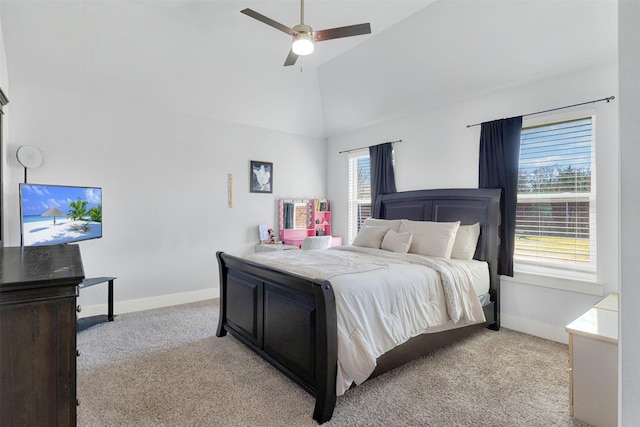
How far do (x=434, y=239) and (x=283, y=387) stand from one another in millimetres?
2099

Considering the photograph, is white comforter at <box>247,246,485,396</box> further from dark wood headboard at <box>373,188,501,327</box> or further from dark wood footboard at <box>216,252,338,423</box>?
dark wood headboard at <box>373,188,501,327</box>

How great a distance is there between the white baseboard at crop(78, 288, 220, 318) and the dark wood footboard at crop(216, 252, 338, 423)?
1.45 meters

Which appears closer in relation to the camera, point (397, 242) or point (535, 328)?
point (535, 328)

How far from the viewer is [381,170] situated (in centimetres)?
477

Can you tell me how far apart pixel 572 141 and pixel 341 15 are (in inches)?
103

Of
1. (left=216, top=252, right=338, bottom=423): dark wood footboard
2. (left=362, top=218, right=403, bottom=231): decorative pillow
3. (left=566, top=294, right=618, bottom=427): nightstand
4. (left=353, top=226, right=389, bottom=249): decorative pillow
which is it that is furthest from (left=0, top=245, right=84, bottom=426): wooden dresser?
(left=362, top=218, right=403, bottom=231): decorative pillow

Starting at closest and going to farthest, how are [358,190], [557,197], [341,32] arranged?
1. [341,32]
2. [557,197]
3. [358,190]

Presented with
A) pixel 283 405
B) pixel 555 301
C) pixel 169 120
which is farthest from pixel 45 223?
pixel 555 301

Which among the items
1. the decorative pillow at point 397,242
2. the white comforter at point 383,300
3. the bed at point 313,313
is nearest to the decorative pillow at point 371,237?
the decorative pillow at point 397,242

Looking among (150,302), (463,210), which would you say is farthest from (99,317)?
(463,210)

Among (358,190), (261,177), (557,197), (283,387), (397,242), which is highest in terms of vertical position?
(261,177)

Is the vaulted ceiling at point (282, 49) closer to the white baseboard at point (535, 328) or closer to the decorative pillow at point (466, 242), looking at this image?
the decorative pillow at point (466, 242)

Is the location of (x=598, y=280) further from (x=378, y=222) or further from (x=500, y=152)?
(x=378, y=222)
